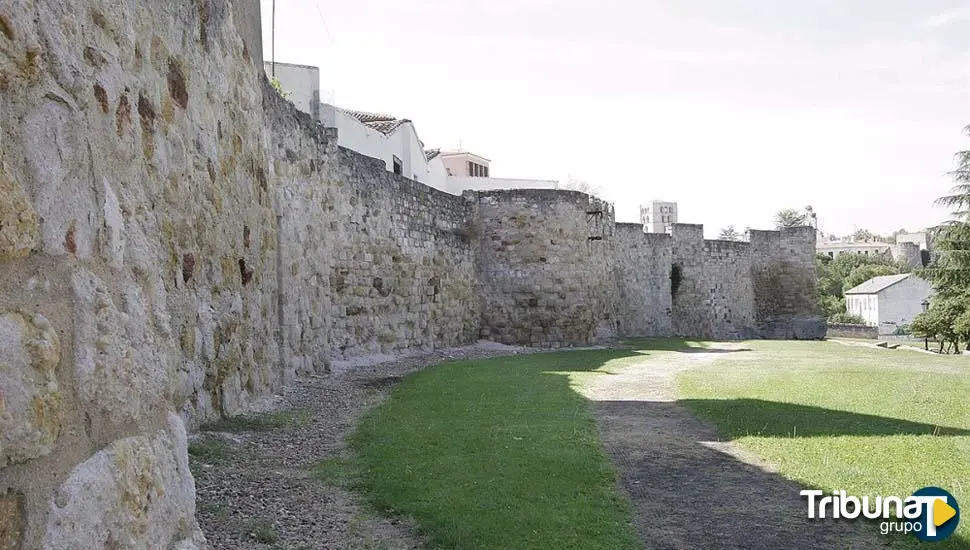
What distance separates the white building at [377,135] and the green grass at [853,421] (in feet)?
29.9

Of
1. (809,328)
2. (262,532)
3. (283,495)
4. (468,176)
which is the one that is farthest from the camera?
(468,176)

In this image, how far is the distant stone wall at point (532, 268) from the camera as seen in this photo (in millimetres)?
20703

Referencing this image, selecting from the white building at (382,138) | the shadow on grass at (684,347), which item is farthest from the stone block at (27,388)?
the white building at (382,138)

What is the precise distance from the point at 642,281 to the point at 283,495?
2475cm

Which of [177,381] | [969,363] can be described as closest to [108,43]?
[177,381]

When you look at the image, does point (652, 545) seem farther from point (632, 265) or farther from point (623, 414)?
point (632, 265)

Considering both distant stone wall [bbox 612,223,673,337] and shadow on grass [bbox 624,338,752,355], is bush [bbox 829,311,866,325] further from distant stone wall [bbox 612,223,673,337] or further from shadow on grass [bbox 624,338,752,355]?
shadow on grass [bbox 624,338,752,355]

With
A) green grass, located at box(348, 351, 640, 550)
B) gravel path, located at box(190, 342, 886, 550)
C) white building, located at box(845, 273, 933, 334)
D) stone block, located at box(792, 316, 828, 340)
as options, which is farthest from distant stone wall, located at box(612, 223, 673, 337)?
white building, located at box(845, 273, 933, 334)

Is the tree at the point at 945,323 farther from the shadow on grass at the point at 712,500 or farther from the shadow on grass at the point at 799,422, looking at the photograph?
the shadow on grass at the point at 712,500

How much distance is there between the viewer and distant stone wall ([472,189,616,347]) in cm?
2070

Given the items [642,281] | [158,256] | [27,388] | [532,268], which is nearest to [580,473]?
[158,256]

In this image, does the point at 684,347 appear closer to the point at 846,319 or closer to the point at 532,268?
the point at 532,268

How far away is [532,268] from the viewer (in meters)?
20.9

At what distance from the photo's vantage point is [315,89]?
27344 mm
